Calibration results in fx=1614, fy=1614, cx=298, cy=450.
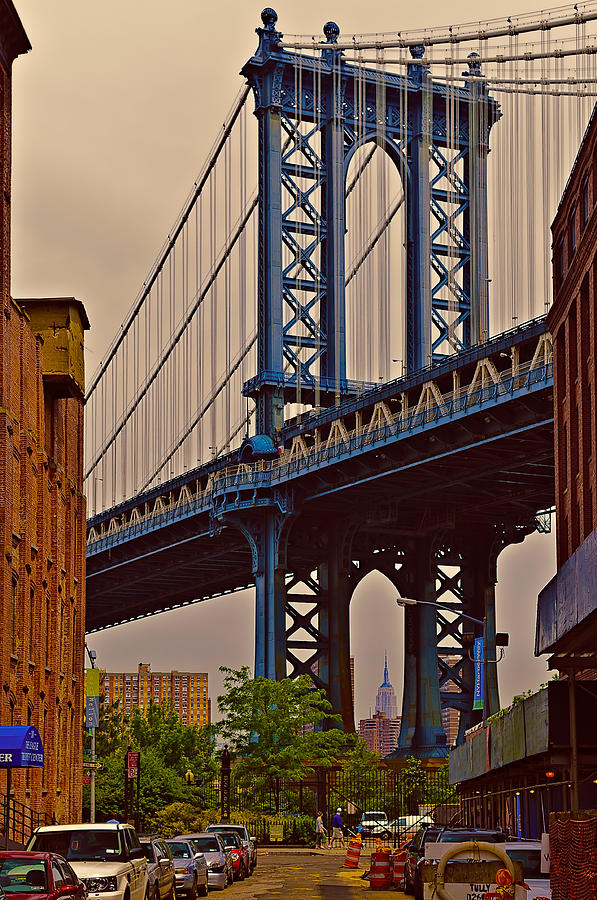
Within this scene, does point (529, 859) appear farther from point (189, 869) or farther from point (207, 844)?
point (207, 844)

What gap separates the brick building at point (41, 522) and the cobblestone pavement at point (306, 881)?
6289 mm

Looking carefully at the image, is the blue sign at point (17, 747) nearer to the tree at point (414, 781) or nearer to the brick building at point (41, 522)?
the brick building at point (41, 522)

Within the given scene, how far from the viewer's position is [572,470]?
46.1m

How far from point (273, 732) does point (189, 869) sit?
39.6 m

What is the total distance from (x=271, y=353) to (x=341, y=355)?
11.1 ft

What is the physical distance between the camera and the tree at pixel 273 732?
2766 inches

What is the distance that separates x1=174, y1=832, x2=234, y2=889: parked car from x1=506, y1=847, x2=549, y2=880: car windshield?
1362cm

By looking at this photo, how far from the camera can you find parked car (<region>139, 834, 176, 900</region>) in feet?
85.7

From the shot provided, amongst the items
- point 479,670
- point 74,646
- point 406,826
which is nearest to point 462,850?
point 74,646

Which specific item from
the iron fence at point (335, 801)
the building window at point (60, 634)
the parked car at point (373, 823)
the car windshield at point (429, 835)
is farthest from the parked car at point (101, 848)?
the parked car at point (373, 823)

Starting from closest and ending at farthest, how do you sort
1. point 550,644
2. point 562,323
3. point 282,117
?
point 550,644 < point 562,323 < point 282,117

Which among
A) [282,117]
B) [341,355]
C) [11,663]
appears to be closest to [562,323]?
[11,663]

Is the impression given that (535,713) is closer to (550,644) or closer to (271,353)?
(550,644)

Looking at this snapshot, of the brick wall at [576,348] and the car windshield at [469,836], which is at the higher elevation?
the brick wall at [576,348]
